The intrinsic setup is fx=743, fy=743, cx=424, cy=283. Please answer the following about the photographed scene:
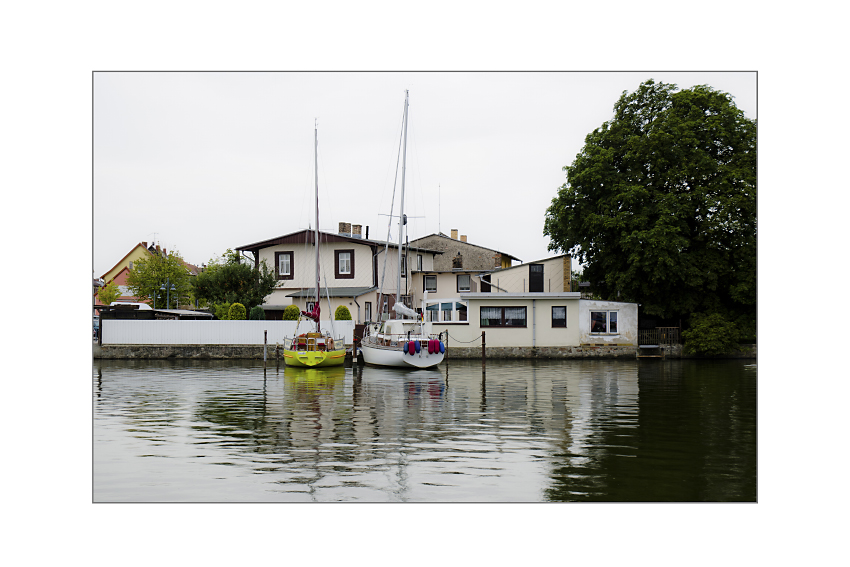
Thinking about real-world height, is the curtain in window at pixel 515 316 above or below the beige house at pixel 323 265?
below

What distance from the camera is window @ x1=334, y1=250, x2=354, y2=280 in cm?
5119

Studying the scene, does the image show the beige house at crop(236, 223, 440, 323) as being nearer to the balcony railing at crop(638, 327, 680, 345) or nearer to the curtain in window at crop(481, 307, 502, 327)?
the curtain in window at crop(481, 307, 502, 327)

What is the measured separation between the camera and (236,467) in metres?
11.9

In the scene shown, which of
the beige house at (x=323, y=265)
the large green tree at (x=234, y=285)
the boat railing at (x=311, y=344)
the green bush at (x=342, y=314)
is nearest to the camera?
the boat railing at (x=311, y=344)

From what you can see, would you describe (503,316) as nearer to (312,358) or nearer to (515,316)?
(515,316)

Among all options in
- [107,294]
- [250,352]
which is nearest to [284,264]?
[250,352]

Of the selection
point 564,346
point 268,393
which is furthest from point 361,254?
point 268,393

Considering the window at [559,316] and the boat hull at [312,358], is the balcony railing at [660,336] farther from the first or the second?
the boat hull at [312,358]

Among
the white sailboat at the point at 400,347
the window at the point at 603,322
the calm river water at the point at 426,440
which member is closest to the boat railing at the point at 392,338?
the white sailboat at the point at 400,347

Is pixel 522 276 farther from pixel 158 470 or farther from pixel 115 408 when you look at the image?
pixel 158 470

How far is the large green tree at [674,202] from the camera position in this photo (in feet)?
128

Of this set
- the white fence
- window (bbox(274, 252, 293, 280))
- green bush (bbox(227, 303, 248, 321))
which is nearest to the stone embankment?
the white fence

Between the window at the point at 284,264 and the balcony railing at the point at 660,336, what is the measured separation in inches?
937

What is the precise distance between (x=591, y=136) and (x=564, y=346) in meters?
12.2
